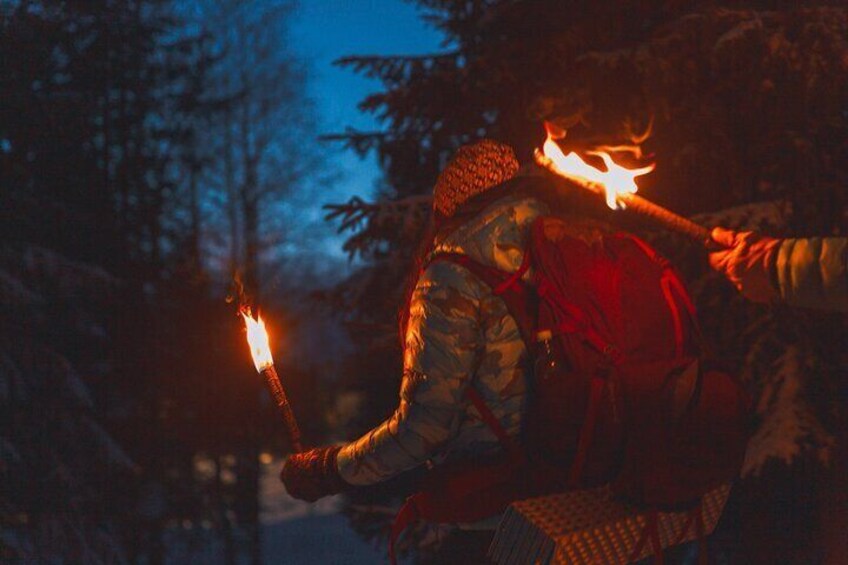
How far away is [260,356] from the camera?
2729mm

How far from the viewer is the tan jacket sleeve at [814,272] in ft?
7.06

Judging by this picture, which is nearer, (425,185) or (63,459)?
(425,185)

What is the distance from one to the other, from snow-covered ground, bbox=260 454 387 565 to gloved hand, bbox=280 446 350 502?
32.9ft

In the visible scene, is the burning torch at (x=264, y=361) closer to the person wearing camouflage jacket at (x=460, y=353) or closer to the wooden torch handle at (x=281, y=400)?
the wooden torch handle at (x=281, y=400)

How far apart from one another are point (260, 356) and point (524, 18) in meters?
4.26

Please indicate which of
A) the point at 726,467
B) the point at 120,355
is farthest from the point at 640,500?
the point at 120,355

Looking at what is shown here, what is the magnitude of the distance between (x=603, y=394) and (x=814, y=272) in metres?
0.67

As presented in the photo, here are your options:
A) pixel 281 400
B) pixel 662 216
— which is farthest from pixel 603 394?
pixel 281 400

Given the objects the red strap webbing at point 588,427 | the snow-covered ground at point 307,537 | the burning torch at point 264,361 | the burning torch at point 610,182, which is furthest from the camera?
the snow-covered ground at point 307,537

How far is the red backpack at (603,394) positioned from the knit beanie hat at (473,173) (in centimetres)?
23

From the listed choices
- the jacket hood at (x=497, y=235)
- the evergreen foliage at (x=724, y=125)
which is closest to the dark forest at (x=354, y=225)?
the evergreen foliage at (x=724, y=125)

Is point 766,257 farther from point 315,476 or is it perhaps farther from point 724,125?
point 724,125

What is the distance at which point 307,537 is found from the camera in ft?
54.0

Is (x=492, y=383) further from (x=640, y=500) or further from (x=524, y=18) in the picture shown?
(x=524, y=18)
